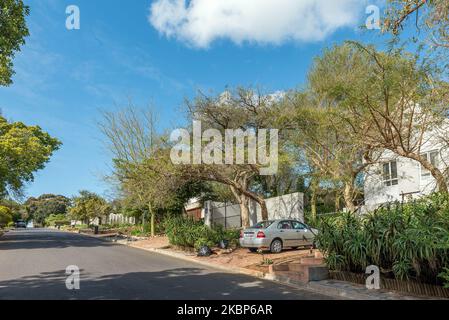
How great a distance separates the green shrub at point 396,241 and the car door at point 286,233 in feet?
19.1

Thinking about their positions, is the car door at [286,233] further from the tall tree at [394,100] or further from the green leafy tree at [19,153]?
the green leafy tree at [19,153]

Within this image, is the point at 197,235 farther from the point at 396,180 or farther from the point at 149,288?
the point at 396,180

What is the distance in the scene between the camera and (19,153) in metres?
27.2

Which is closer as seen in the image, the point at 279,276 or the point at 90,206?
the point at 279,276

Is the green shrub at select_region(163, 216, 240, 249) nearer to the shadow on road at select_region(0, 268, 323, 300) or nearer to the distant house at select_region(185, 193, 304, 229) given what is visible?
the distant house at select_region(185, 193, 304, 229)

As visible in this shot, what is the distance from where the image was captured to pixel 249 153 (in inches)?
739

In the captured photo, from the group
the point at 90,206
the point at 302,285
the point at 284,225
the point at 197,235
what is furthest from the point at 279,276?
Answer: the point at 90,206

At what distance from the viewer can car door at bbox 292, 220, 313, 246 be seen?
18.0 metres

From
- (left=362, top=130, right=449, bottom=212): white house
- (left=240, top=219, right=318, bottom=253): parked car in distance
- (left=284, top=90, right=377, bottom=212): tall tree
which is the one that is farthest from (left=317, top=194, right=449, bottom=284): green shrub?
(left=362, top=130, right=449, bottom=212): white house

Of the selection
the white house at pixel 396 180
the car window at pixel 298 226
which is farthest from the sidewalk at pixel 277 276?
the white house at pixel 396 180

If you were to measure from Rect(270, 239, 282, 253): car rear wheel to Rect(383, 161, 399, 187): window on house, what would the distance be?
11345 millimetres

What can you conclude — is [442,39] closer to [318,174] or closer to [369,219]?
[369,219]

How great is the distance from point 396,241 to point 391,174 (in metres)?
18.3
